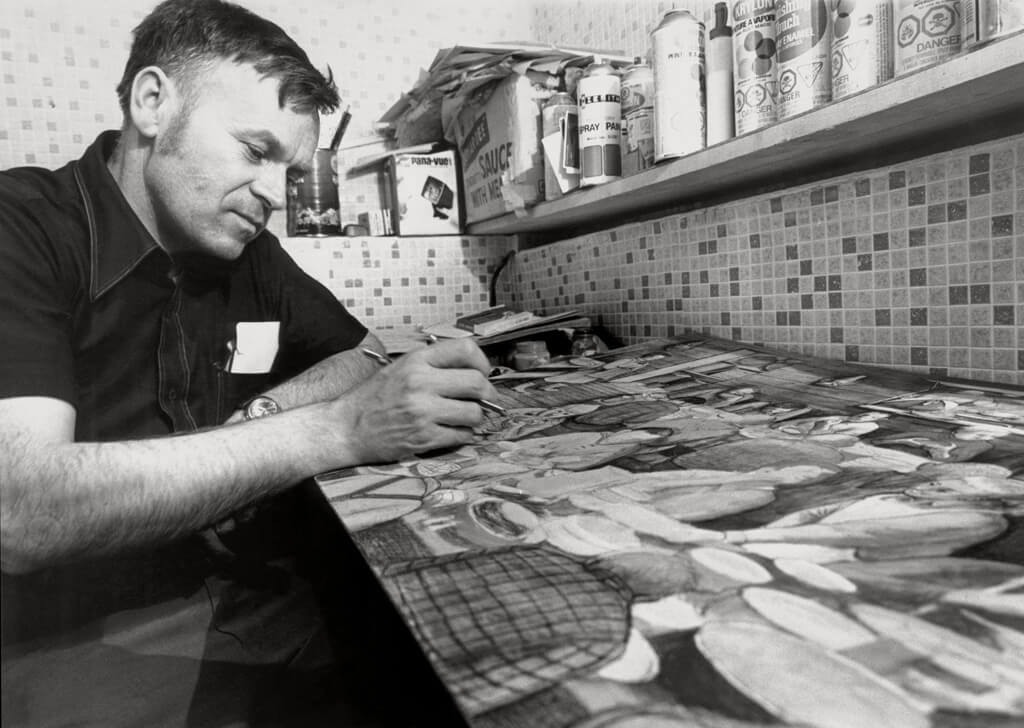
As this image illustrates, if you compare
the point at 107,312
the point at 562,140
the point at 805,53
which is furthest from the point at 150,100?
the point at 805,53

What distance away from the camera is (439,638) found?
0.27 m

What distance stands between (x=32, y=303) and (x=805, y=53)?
814 millimetres

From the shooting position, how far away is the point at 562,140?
1.13 metres

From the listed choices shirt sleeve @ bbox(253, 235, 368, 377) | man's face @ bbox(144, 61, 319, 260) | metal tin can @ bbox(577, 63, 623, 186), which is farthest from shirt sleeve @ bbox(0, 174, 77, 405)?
metal tin can @ bbox(577, 63, 623, 186)

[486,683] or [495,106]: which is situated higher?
[495,106]

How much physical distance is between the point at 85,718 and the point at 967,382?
0.86 metres

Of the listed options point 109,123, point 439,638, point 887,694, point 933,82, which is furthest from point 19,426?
point 109,123

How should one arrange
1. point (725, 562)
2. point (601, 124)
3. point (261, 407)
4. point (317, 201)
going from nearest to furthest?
point (725, 562)
point (261, 407)
point (601, 124)
point (317, 201)

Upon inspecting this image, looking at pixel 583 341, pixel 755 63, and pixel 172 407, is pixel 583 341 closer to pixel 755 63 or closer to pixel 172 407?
pixel 755 63

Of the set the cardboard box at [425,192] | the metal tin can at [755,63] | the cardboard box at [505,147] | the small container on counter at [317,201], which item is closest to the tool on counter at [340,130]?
the small container on counter at [317,201]

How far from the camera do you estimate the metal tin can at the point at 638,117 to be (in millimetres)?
990

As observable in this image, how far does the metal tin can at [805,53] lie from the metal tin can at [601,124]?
1.14 ft

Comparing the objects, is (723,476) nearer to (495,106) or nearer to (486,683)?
(486,683)

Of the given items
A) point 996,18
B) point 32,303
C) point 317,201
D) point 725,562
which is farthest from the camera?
point 317,201
